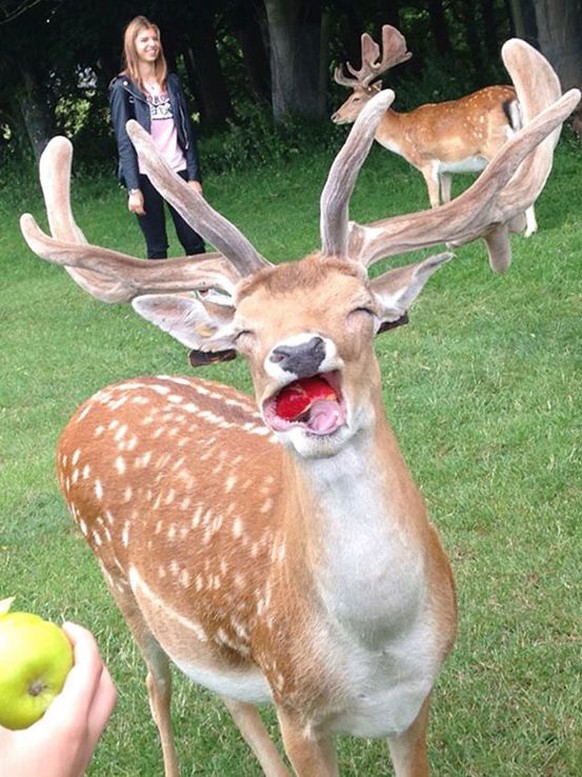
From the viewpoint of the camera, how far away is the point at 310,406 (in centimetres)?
242

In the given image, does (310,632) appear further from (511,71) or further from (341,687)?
(511,71)

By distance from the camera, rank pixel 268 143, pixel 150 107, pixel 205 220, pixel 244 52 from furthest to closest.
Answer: pixel 244 52 < pixel 268 143 < pixel 150 107 < pixel 205 220

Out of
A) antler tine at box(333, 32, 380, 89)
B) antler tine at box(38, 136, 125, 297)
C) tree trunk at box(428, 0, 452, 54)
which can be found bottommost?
A: tree trunk at box(428, 0, 452, 54)

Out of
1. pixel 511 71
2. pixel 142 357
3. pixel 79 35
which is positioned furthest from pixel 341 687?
pixel 79 35

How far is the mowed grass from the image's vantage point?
12.2 feet

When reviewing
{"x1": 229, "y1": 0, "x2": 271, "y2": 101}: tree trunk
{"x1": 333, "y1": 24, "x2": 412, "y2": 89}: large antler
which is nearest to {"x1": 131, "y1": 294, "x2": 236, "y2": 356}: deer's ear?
{"x1": 333, "y1": 24, "x2": 412, "y2": 89}: large antler

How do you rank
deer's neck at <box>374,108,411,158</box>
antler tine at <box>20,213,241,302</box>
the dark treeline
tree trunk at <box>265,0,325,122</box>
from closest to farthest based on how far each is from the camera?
antler tine at <box>20,213,241,302</box> < deer's neck at <box>374,108,411,158</box> < tree trunk at <box>265,0,325,122</box> < the dark treeline

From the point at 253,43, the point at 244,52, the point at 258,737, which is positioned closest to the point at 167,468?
the point at 258,737

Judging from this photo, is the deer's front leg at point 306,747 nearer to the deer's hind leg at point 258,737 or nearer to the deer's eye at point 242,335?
the deer's hind leg at point 258,737

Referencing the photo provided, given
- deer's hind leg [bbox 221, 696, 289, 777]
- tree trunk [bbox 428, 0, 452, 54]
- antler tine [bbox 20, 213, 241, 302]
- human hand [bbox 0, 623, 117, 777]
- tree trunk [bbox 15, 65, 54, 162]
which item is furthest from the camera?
tree trunk [bbox 428, 0, 452, 54]

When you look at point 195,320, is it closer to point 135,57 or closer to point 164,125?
point 164,125

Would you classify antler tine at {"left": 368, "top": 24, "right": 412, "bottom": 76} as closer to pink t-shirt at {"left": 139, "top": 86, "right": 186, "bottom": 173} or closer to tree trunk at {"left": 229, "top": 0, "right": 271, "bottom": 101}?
pink t-shirt at {"left": 139, "top": 86, "right": 186, "bottom": 173}

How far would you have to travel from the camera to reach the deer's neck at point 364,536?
8.45 feet

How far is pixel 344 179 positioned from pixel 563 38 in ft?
40.1
